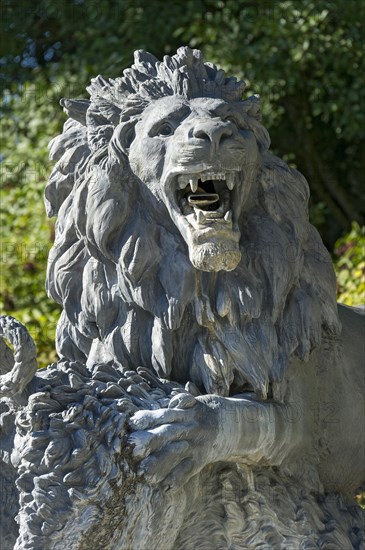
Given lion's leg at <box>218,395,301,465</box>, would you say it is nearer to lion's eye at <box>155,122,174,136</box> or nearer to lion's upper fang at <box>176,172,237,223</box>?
lion's upper fang at <box>176,172,237,223</box>

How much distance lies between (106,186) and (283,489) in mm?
1074

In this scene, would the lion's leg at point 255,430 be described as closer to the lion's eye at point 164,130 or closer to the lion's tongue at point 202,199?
the lion's tongue at point 202,199

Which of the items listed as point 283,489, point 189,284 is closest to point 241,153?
point 189,284

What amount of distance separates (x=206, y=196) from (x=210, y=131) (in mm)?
193

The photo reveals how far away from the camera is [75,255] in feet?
14.1

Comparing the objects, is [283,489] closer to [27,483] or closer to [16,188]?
[27,483]

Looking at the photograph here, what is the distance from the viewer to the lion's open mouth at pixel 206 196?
4.00 m

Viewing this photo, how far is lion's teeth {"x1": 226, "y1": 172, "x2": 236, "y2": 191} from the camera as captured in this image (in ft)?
13.3

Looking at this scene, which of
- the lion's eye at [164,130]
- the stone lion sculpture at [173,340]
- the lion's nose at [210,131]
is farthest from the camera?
the lion's eye at [164,130]

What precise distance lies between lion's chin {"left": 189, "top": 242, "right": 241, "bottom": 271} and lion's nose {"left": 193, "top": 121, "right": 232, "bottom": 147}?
28 cm

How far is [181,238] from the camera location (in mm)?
4152

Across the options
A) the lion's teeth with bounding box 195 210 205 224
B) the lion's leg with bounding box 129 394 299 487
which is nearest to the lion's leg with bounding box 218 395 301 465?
the lion's leg with bounding box 129 394 299 487

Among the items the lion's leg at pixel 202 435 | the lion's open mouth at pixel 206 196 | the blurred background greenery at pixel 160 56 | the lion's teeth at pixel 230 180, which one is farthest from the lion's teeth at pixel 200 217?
the blurred background greenery at pixel 160 56

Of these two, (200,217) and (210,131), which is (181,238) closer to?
(200,217)
